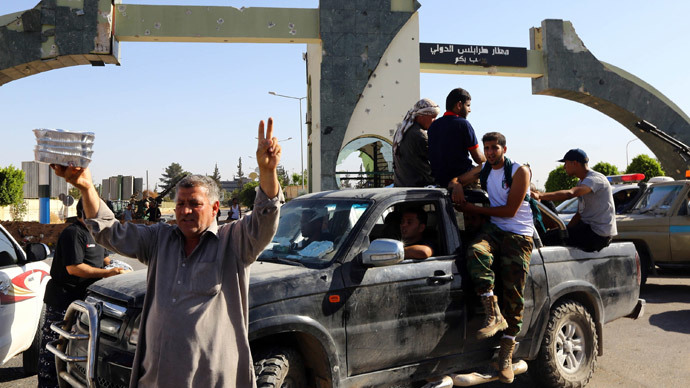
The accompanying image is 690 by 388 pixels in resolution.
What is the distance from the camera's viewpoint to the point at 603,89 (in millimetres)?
21797

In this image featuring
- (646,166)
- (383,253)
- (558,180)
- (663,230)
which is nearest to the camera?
(383,253)

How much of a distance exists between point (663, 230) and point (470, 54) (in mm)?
11684

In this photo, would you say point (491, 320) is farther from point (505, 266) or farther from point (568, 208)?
point (568, 208)

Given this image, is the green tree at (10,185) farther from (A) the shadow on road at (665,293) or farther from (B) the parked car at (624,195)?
(A) the shadow on road at (665,293)

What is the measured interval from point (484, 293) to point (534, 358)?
1.06m

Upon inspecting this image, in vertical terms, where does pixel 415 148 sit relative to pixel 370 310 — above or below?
above

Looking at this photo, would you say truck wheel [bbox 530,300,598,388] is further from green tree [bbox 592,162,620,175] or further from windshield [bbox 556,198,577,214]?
green tree [bbox 592,162,620,175]

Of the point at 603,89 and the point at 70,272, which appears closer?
the point at 70,272

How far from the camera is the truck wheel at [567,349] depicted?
491 cm

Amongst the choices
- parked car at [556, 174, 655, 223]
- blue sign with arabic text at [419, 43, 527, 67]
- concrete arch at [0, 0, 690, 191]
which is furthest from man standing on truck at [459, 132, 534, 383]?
blue sign with arabic text at [419, 43, 527, 67]

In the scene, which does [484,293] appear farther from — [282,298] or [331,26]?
[331,26]

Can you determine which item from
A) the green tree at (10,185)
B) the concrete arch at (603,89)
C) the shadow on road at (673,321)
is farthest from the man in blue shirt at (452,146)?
the green tree at (10,185)

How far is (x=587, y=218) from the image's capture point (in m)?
5.56

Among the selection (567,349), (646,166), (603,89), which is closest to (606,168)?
(646,166)
